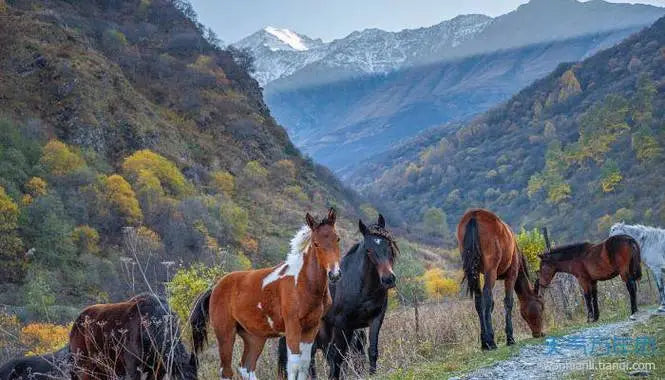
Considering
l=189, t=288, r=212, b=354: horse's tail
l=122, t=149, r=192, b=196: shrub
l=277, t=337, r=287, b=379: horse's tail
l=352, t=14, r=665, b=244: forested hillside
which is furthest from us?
l=352, t=14, r=665, b=244: forested hillside

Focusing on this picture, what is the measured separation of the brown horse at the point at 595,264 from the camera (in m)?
13.3

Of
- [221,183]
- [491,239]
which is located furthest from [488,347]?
[221,183]

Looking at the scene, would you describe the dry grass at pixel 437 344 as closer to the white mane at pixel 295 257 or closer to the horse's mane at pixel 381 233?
the white mane at pixel 295 257

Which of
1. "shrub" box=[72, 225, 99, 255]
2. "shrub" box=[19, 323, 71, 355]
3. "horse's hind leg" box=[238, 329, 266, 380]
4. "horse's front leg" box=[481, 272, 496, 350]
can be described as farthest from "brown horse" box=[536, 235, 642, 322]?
"shrub" box=[72, 225, 99, 255]

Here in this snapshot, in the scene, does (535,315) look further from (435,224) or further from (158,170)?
(435,224)

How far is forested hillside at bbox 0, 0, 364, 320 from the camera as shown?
52.9 metres

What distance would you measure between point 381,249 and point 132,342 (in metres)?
3.51

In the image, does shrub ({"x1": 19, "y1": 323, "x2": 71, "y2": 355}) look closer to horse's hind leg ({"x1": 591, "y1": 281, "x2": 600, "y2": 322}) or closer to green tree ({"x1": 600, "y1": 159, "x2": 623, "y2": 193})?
horse's hind leg ({"x1": 591, "y1": 281, "x2": 600, "y2": 322})

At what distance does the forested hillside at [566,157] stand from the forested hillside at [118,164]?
37668mm

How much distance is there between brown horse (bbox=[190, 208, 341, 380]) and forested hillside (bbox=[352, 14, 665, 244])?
223ft

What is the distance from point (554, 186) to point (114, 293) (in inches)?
3302

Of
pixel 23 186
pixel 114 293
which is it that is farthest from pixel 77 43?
pixel 114 293

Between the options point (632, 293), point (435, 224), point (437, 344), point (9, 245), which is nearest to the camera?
point (437, 344)

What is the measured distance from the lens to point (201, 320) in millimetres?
8367
